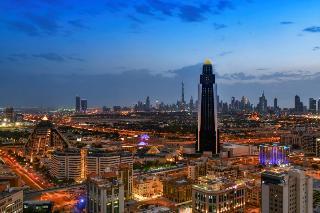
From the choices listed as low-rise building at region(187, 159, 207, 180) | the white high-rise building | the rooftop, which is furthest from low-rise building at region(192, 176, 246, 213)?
low-rise building at region(187, 159, 207, 180)

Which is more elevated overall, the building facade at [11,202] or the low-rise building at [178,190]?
the building facade at [11,202]

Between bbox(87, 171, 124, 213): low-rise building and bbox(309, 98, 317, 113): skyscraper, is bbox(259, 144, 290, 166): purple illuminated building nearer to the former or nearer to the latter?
bbox(87, 171, 124, 213): low-rise building

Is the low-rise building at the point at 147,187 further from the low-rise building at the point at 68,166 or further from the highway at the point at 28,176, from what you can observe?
the highway at the point at 28,176

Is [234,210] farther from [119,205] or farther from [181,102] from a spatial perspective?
[181,102]

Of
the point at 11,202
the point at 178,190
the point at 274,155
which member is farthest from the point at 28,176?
the point at 274,155

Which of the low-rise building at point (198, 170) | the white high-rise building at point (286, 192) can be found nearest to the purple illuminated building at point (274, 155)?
the low-rise building at point (198, 170)

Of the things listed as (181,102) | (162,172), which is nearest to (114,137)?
(162,172)
